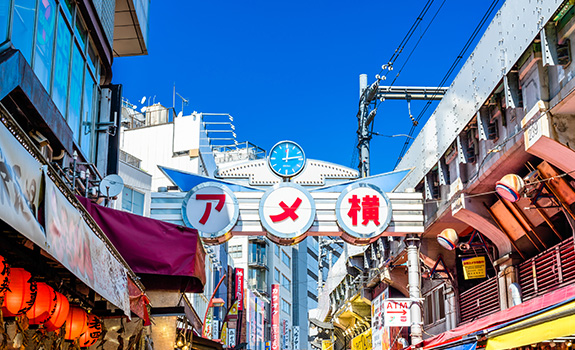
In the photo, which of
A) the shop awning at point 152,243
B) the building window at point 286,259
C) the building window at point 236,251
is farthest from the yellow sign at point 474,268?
the building window at point 286,259

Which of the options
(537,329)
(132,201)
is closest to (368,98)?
(132,201)

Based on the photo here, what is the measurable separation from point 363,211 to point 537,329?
36.3 feet

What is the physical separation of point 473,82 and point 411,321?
761 cm

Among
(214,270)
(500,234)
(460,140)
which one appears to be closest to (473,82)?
(460,140)

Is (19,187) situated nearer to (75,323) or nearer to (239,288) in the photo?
(75,323)

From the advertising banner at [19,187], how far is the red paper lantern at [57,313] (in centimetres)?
334

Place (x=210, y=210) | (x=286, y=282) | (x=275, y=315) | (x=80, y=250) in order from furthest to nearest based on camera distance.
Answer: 1. (x=286, y=282)
2. (x=275, y=315)
3. (x=210, y=210)
4. (x=80, y=250)

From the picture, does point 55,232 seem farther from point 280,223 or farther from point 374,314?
point 374,314

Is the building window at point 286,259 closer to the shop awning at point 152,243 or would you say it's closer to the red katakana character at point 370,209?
the red katakana character at point 370,209

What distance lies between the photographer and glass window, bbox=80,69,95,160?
636 inches

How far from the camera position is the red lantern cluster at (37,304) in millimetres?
7156

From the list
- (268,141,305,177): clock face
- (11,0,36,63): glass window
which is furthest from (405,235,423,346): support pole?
(11,0,36,63): glass window

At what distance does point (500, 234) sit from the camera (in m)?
16.9

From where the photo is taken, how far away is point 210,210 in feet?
65.1
